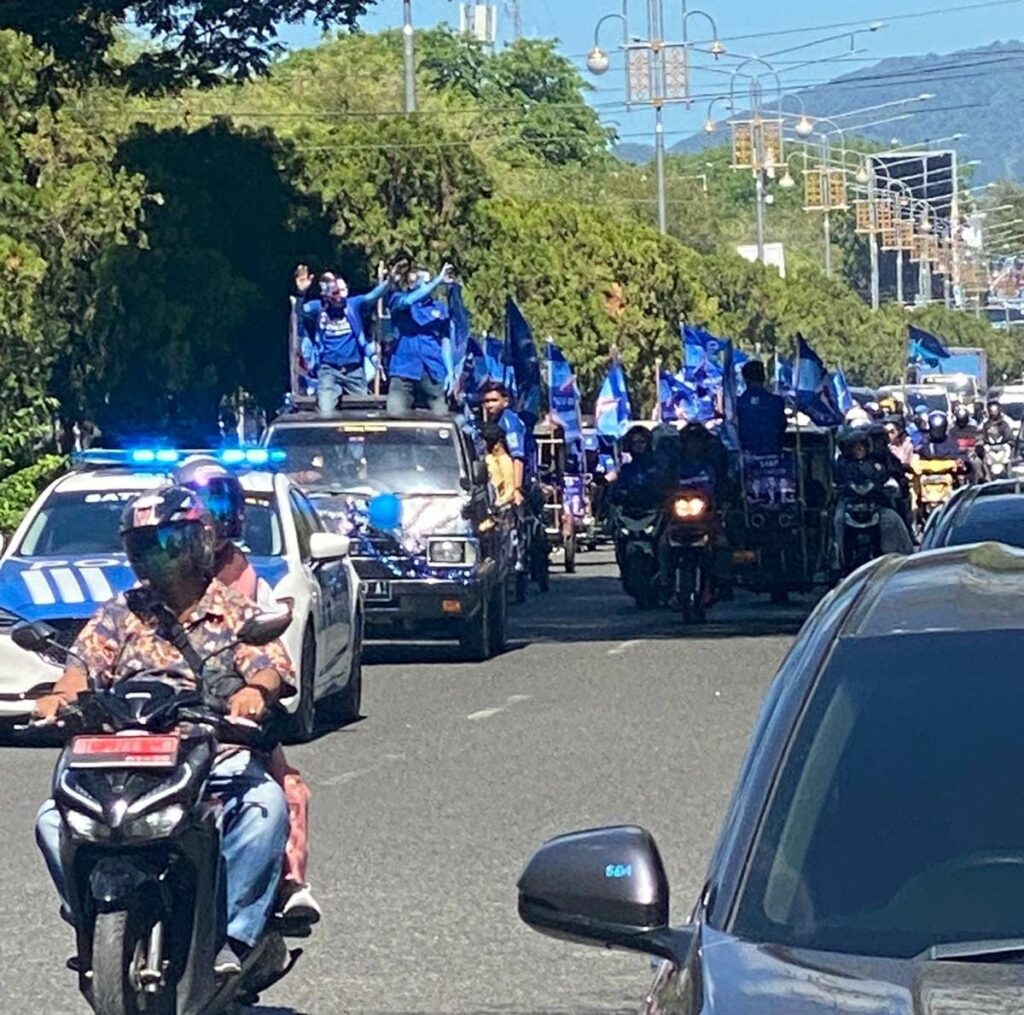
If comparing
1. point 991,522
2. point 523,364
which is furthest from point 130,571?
point 523,364

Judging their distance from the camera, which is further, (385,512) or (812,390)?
(812,390)

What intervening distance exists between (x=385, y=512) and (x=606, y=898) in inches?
682

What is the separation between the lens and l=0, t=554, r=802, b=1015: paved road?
9438 millimetres

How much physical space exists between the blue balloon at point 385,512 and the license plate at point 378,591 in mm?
395

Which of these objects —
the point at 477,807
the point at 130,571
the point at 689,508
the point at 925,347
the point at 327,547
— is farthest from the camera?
the point at 925,347

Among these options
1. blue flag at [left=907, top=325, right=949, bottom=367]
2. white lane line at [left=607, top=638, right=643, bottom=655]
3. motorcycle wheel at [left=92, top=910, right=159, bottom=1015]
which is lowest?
white lane line at [left=607, top=638, right=643, bottom=655]

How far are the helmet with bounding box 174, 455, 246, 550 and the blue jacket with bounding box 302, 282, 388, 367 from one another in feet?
69.7

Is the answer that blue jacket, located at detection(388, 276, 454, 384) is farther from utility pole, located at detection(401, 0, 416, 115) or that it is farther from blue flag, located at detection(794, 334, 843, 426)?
utility pole, located at detection(401, 0, 416, 115)

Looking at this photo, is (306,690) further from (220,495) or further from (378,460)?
(220,495)

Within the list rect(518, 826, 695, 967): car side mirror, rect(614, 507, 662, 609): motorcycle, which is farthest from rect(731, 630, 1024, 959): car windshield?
rect(614, 507, 662, 609): motorcycle

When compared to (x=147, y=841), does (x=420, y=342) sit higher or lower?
higher

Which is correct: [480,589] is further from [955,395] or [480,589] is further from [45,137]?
[955,395]

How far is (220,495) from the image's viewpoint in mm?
9539

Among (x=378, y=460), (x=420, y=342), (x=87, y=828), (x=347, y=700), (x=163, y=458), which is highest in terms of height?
(x=420, y=342)
